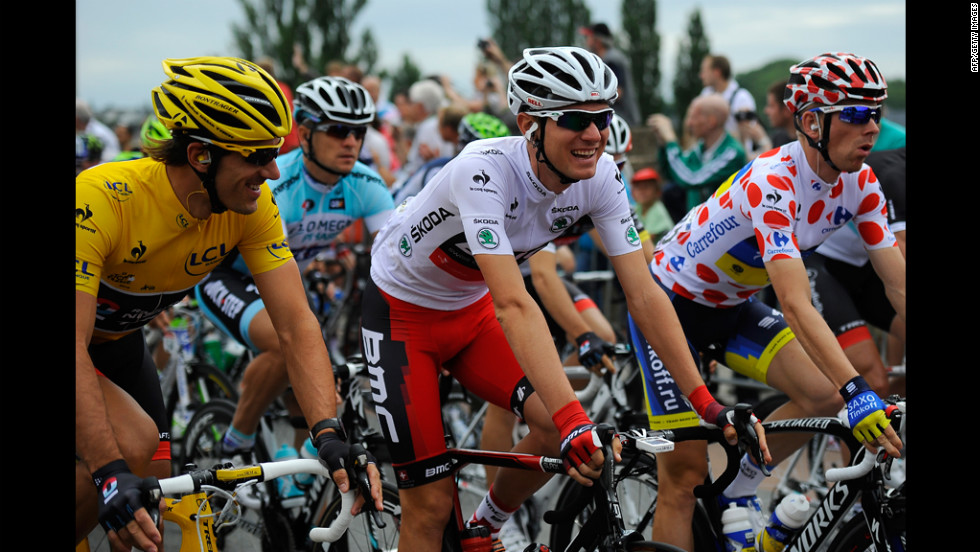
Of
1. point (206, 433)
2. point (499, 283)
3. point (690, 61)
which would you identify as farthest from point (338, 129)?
point (690, 61)

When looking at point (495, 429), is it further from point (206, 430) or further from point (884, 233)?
point (884, 233)

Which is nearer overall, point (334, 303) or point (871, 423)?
point (871, 423)

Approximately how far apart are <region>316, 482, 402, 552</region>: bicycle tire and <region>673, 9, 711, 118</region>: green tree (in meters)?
23.9

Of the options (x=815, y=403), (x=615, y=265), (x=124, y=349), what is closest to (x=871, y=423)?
(x=815, y=403)

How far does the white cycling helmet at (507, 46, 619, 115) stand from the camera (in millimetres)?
3328

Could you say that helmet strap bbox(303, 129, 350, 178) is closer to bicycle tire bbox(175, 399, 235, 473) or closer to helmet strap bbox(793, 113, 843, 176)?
bicycle tire bbox(175, 399, 235, 473)

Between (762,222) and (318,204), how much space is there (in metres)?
2.65

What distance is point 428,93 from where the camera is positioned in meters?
11.7

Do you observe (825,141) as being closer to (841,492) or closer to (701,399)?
(701,399)

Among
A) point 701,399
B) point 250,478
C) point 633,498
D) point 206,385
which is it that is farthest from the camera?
point 206,385

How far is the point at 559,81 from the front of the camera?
334 cm

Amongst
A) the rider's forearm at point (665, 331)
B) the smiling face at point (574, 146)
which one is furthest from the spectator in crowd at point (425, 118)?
the smiling face at point (574, 146)

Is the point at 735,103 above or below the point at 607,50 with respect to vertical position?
below
